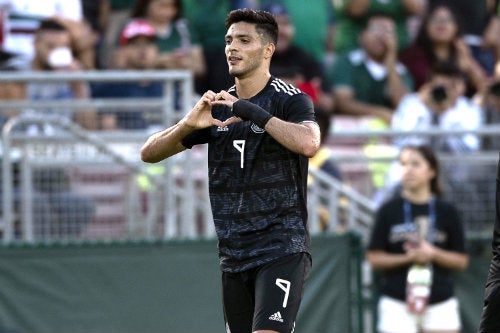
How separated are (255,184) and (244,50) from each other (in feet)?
2.45

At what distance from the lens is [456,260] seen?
32.3ft

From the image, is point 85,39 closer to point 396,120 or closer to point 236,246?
point 396,120

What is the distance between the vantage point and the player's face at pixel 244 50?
617 centimetres

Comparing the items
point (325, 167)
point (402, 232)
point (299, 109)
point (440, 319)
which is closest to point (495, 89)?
point (325, 167)

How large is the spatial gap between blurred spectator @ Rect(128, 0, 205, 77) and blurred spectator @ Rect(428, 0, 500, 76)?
3596 millimetres

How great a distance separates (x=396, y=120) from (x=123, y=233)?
12.0ft

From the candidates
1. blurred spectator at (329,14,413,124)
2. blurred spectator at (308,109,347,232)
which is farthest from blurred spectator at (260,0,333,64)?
blurred spectator at (308,109,347,232)

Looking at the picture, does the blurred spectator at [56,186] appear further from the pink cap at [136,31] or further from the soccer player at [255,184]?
the soccer player at [255,184]

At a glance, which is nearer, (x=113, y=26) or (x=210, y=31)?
(x=113, y=26)

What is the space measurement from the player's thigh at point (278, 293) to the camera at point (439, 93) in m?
6.10

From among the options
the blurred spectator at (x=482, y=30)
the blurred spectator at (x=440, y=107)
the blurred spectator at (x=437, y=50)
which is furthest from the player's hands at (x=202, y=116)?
the blurred spectator at (x=482, y=30)

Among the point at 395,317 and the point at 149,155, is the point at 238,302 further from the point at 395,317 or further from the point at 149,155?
the point at 395,317

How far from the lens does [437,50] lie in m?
13.7

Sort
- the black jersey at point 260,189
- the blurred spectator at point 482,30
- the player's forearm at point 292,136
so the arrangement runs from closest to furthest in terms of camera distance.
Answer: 1. the player's forearm at point 292,136
2. the black jersey at point 260,189
3. the blurred spectator at point 482,30
